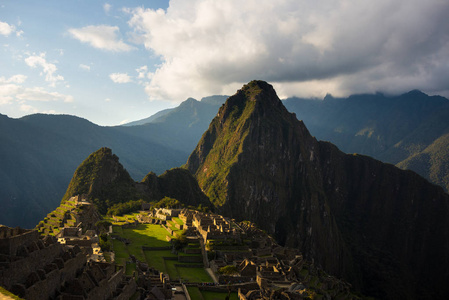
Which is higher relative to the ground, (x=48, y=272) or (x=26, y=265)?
(x=26, y=265)

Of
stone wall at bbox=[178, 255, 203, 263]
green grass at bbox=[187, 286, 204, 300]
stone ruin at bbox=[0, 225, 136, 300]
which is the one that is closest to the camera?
stone ruin at bbox=[0, 225, 136, 300]

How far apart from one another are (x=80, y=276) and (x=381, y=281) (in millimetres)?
171663

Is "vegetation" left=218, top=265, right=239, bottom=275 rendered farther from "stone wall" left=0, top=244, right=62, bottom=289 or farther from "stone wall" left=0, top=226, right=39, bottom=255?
"stone wall" left=0, top=226, right=39, bottom=255

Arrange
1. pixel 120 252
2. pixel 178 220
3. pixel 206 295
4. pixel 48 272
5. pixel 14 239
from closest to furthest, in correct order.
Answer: pixel 14 239
pixel 48 272
pixel 206 295
pixel 120 252
pixel 178 220

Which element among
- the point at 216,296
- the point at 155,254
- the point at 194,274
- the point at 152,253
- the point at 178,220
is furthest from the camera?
the point at 178,220

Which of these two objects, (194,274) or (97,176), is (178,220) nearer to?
(194,274)

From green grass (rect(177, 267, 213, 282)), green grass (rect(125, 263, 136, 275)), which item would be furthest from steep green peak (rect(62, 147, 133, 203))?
green grass (rect(125, 263, 136, 275))

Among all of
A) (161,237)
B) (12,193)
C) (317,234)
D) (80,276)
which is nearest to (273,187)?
(317,234)

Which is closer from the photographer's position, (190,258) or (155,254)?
(155,254)

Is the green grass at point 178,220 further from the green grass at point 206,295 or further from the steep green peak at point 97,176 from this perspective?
the steep green peak at point 97,176

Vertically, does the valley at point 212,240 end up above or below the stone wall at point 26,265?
below

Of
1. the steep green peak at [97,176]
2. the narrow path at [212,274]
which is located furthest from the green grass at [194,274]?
the steep green peak at [97,176]

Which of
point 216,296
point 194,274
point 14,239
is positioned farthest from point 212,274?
point 14,239

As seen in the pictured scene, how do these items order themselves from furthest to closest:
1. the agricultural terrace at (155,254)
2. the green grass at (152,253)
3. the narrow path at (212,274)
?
the narrow path at (212,274)
the green grass at (152,253)
the agricultural terrace at (155,254)
